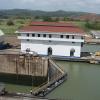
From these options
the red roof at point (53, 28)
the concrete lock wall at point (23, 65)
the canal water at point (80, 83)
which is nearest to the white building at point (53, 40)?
the red roof at point (53, 28)

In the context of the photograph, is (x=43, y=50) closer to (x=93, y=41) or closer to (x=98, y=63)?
(x=98, y=63)

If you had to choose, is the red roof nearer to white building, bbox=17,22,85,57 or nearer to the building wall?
white building, bbox=17,22,85,57

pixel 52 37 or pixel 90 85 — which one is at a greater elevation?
pixel 52 37

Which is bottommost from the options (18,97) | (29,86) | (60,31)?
(29,86)

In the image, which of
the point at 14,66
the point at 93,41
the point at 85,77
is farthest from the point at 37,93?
the point at 93,41

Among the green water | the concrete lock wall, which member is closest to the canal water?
the green water

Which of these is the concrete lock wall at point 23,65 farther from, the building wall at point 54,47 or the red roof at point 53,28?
the red roof at point 53,28

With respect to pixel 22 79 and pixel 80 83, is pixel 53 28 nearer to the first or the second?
pixel 22 79

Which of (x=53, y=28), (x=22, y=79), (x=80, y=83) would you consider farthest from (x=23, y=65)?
(x=53, y=28)
